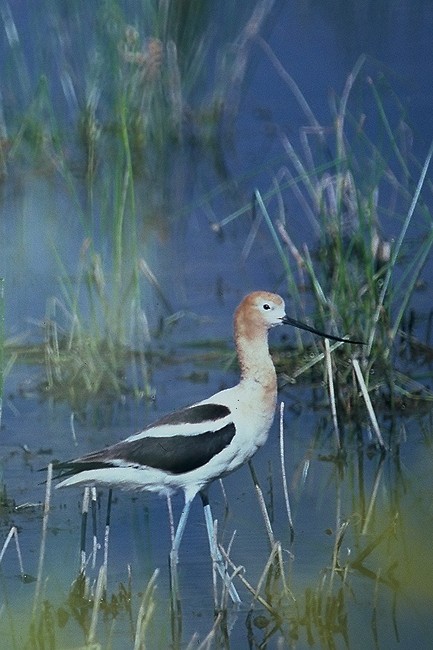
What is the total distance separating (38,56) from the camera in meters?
11.6

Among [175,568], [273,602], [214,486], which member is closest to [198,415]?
[175,568]

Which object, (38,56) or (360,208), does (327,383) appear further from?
(38,56)

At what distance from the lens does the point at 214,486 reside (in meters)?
6.01

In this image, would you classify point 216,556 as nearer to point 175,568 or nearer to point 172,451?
point 175,568

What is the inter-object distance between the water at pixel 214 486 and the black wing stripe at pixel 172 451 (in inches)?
12.8

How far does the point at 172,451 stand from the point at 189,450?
0.06 meters

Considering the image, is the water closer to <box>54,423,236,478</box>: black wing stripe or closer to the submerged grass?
the submerged grass

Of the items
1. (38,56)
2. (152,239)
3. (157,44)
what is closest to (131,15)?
(38,56)

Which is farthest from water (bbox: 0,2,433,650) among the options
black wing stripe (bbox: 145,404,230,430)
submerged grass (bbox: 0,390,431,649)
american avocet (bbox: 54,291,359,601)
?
black wing stripe (bbox: 145,404,230,430)

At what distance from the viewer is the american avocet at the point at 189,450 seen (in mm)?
5031

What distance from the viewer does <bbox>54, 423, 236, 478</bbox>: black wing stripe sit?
16.6 feet

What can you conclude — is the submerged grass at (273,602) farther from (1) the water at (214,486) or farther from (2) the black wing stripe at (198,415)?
(2) the black wing stripe at (198,415)

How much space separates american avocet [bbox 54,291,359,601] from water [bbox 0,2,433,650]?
0.26 meters

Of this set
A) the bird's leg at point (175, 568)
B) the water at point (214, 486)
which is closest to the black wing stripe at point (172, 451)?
the bird's leg at point (175, 568)
